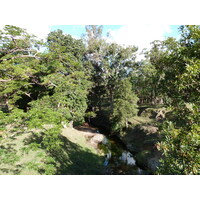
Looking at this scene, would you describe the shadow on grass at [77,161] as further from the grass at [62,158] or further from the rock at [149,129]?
the rock at [149,129]

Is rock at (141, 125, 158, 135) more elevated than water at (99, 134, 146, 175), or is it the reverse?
rock at (141, 125, 158, 135)

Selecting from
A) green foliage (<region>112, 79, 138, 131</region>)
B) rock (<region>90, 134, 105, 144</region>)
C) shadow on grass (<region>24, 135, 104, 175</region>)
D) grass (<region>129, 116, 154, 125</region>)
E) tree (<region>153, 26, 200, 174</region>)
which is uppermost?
tree (<region>153, 26, 200, 174</region>)

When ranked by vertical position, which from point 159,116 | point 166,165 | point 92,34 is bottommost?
point 159,116

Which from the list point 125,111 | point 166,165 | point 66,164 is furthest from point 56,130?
point 125,111

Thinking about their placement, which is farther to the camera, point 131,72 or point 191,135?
point 131,72

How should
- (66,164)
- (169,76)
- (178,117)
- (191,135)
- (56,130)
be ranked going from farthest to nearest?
(66,164) < (56,130) < (169,76) < (178,117) < (191,135)

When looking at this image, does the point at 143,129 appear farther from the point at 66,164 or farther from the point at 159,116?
the point at 66,164

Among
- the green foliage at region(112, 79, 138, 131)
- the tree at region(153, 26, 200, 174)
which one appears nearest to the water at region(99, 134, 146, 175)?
the green foliage at region(112, 79, 138, 131)

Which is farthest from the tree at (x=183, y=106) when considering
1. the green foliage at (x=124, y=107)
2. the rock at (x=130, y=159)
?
the green foliage at (x=124, y=107)

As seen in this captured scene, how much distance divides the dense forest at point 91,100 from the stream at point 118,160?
0.63 meters

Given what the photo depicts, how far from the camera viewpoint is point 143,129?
1282 centimetres

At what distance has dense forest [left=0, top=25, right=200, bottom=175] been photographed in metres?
3.07

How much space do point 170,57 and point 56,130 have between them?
4.05 metres

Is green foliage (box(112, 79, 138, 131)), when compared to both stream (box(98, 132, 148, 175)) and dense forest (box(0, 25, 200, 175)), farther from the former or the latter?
stream (box(98, 132, 148, 175))
